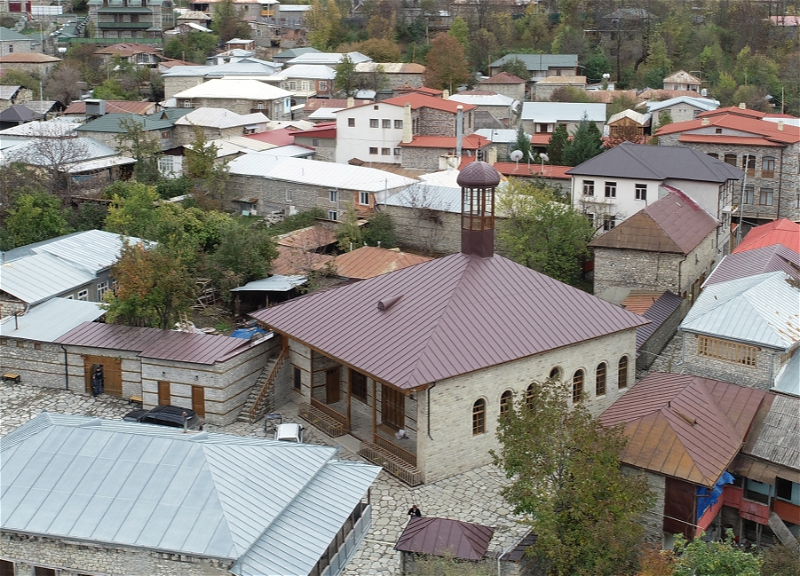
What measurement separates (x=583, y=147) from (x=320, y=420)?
3135 cm

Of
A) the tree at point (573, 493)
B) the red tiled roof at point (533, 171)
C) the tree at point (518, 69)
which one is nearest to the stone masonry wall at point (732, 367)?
the tree at point (573, 493)

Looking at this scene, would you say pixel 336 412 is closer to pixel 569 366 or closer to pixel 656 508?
pixel 569 366

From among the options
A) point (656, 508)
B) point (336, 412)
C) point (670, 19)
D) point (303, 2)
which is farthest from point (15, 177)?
point (303, 2)

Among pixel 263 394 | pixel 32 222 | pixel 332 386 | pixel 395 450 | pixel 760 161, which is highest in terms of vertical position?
pixel 760 161

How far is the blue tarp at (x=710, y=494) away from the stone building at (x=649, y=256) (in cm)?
1288

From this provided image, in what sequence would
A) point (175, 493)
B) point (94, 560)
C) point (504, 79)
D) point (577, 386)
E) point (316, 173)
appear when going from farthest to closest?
point (504, 79)
point (316, 173)
point (577, 386)
point (175, 493)
point (94, 560)

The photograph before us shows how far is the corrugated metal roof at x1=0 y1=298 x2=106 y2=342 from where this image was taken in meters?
30.8

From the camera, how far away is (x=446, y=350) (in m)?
24.9

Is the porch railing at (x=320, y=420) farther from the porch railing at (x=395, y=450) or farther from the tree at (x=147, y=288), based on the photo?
the tree at (x=147, y=288)

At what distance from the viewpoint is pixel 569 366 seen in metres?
27.2

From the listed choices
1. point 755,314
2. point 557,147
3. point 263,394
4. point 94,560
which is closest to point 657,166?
point 557,147

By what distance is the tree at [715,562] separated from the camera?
61.7 feet

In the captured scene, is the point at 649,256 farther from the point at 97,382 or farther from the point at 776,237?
the point at 97,382

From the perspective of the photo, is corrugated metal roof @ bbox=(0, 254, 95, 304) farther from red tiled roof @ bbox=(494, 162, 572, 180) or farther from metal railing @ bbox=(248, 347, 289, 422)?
red tiled roof @ bbox=(494, 162, 572, 180)
